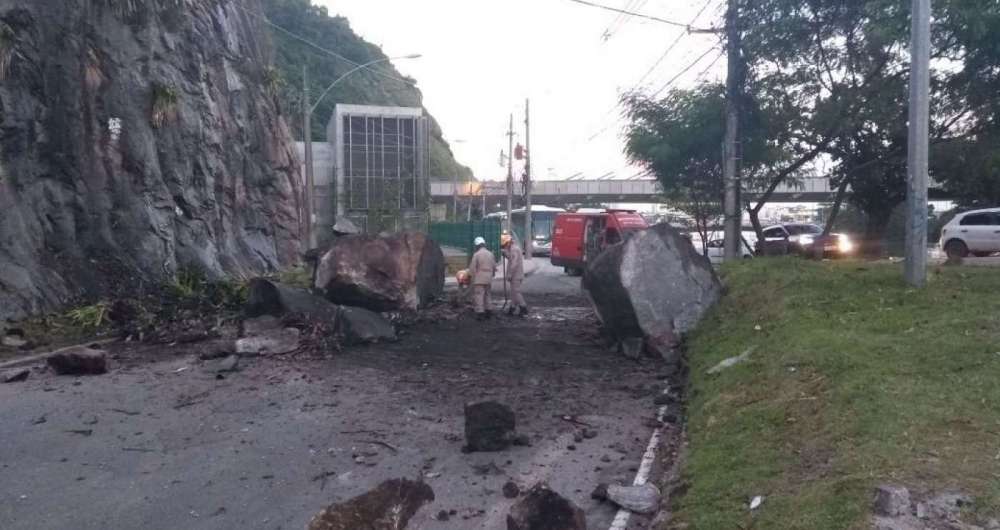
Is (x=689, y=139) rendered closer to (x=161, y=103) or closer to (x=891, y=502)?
(x=161, y=103)

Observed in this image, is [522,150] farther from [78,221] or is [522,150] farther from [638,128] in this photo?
[78,221]

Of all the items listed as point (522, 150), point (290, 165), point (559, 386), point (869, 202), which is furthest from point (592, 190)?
point (559, 386)

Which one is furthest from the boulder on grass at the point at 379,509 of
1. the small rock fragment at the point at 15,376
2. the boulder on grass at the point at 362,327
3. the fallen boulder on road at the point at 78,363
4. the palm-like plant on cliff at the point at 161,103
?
the palm-like plant on cliff at the point at 161,103

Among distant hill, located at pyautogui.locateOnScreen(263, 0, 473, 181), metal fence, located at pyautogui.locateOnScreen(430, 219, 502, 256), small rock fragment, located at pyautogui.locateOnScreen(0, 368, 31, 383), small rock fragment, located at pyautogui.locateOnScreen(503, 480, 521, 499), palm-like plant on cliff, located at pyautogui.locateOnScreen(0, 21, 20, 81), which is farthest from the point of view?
distant hill, located at pyautogui.locateOnScreen(263, 0, 473, 181)

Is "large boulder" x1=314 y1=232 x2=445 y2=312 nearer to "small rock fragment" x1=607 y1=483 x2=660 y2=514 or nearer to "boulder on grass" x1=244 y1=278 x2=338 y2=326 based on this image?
"boulder on grass" x1=244 y1=278 x2=338 y2=326

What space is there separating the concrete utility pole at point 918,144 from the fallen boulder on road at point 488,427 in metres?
6.13

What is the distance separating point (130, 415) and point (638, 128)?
49.5ft

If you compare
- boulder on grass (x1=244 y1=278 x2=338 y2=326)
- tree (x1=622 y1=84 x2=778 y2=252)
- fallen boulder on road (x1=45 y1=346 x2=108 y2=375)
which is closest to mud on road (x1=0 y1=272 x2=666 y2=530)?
fallen boulder on road (x1=45 y1=346 x2=108 y2=375)

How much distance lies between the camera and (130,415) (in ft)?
29.0

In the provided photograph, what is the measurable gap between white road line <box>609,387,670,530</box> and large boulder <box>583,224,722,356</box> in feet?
10.4

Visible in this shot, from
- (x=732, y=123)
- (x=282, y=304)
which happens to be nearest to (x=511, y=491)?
(x=282, y=304)

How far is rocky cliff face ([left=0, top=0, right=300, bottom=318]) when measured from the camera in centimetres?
1502

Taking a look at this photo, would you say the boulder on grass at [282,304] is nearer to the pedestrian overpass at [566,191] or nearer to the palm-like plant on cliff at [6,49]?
the palm-like plant on cliff at [6,49]

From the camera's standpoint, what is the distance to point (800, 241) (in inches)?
1086
